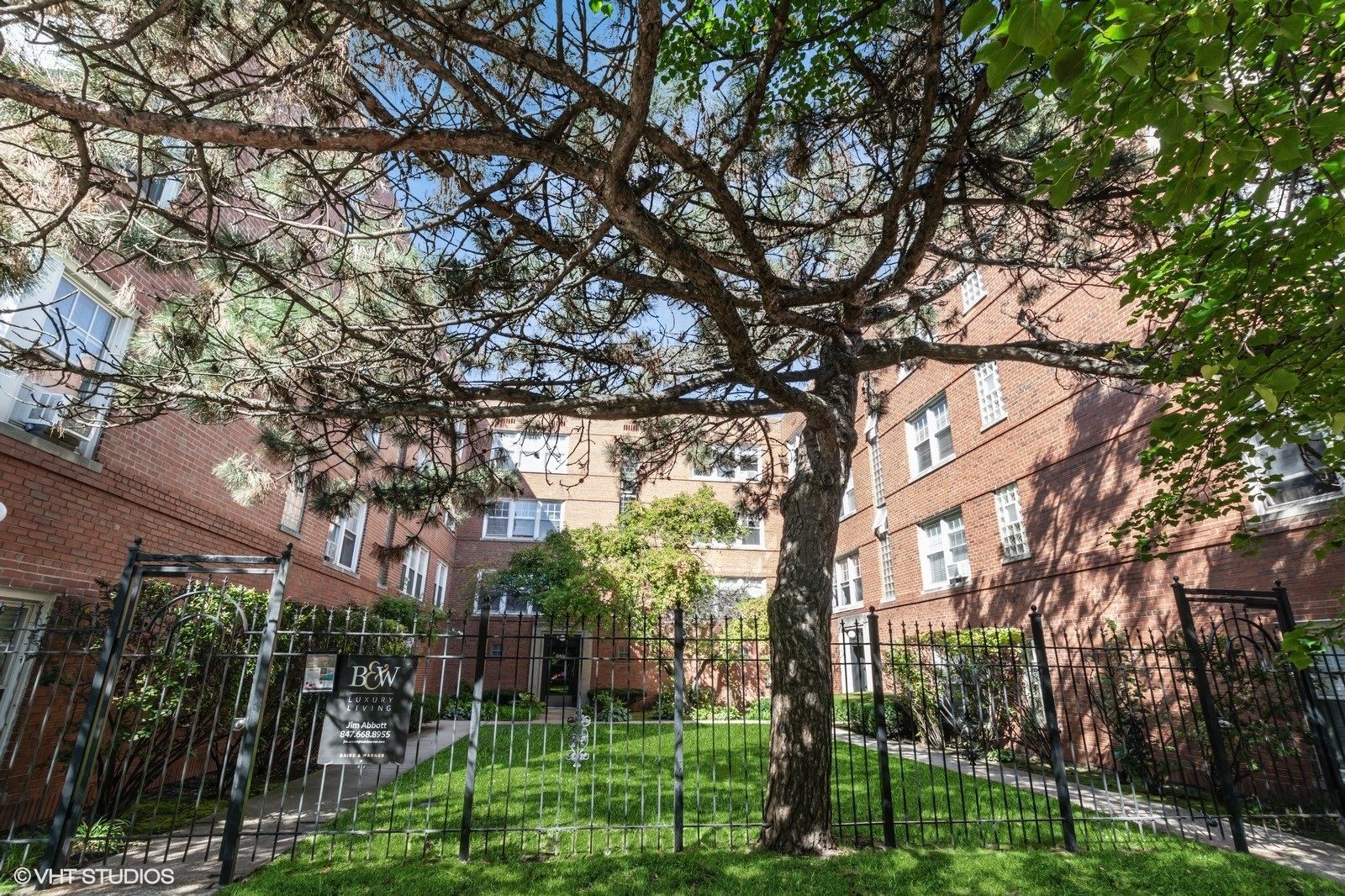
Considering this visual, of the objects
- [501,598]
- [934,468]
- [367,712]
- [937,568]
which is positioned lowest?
[367,712]

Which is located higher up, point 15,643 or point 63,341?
point 63,341

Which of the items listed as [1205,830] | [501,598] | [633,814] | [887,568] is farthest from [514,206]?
[501,598]

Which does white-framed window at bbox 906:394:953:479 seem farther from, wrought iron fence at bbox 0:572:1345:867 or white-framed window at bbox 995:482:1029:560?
wrought iron fence at bbox 0:572:1345:867

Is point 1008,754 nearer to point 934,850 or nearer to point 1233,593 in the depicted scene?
point 1233,593

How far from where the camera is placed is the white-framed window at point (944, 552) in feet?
44.8

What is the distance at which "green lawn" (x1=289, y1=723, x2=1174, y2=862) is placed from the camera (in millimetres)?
5551

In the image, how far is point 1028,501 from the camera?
11.5 m

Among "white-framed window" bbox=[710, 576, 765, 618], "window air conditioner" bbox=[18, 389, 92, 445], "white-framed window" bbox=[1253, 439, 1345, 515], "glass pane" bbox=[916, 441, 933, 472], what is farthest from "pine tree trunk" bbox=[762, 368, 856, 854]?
"white-framed window" bbox=[710, 576, 765, 618]

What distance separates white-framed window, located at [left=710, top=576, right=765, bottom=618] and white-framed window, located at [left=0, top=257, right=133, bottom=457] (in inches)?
533

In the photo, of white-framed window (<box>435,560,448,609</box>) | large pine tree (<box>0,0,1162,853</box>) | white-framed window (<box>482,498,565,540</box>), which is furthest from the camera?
white-framed window (<box>482,498,565,540</box>)
